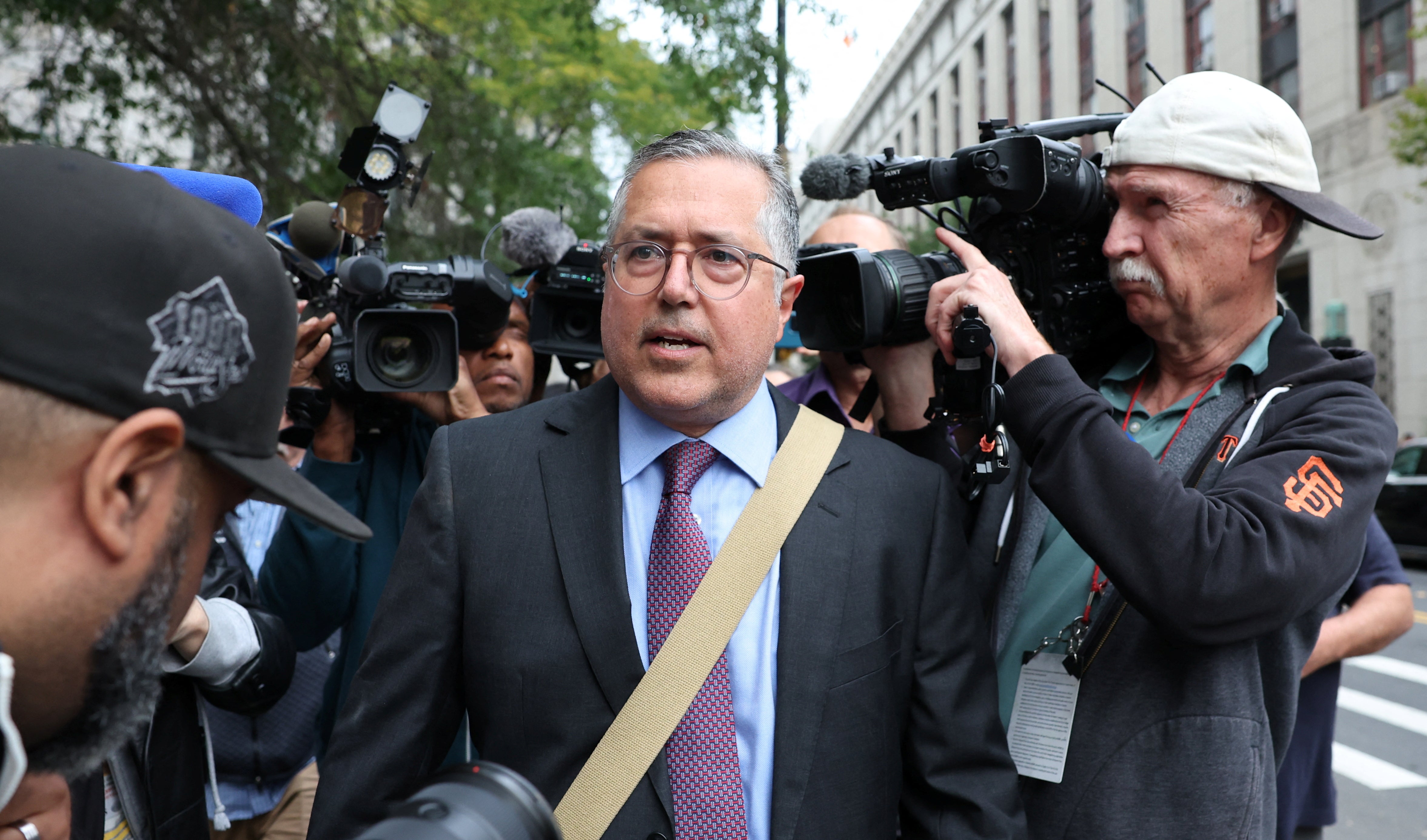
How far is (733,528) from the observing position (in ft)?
6.41

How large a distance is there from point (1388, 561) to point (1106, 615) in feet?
Answer: 5.80

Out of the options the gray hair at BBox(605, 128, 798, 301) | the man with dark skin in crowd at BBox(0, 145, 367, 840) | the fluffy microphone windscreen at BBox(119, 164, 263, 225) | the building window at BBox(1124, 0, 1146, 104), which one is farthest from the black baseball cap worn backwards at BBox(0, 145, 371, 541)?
the building window at BBox(1124, 0, 1146, 104)

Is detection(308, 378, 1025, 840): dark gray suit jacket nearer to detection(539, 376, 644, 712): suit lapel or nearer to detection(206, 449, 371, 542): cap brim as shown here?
detection(539, 376, 644, 712): suit lapel

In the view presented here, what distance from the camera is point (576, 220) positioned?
13906 millimetres

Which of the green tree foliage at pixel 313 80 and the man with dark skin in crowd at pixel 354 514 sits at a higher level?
the green tree foliage at pixel 313 80

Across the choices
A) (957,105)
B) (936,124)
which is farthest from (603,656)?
(936,124)

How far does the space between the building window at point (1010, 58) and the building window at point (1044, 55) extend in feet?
6.00

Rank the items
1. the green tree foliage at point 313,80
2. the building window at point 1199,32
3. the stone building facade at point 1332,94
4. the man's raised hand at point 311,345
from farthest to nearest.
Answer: the building window at point 1199,32, the stone building facade at point 1332,94, the green tree foliage at point 313,80, the man's raised hand at point 311,345

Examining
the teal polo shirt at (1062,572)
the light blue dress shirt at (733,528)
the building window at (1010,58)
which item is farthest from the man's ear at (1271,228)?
the building window at (1010,58)

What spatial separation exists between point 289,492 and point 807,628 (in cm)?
103

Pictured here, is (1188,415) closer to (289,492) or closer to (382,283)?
(289,492)

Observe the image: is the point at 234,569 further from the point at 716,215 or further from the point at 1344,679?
the point at 1344,679

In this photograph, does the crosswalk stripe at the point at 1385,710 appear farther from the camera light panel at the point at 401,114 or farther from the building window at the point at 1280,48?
the building window at the point at 1280,48

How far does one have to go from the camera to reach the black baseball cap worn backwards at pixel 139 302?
0.91m
